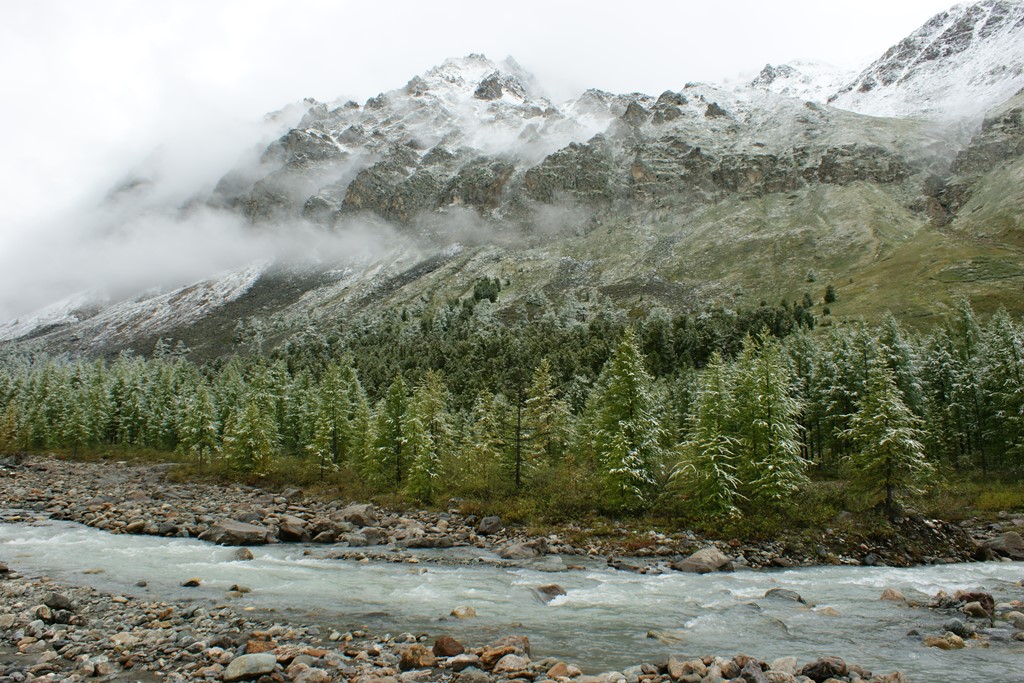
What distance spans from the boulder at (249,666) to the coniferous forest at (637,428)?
26.7 meters

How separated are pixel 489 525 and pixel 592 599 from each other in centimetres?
1600

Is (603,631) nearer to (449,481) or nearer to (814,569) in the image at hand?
(814,569)

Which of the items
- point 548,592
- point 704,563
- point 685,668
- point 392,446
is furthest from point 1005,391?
point 392,446

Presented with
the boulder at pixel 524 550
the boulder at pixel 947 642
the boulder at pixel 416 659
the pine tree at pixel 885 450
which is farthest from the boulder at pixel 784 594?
the pine tree at pixel 885 450

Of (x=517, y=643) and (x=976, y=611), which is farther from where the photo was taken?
(x=976, y=611)

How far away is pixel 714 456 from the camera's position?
3584 cm

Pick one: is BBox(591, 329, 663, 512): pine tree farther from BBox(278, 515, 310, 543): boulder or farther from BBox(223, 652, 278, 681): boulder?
BBox(223, 652, 278, 681): boulder

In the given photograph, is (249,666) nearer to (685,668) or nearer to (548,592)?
(685,668)

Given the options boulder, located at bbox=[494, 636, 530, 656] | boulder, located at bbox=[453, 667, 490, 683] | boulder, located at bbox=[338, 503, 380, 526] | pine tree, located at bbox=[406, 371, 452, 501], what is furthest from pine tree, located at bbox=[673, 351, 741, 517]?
boulder, located at bbox=[453, 667, 490, 683]

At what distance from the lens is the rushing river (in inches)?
672

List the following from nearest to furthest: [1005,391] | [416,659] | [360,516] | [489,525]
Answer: [416,659]
[489,525]
[360,516]
[1005,391]

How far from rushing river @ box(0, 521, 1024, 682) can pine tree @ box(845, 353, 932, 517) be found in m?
5.69

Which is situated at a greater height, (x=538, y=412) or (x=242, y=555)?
(x=538, y=412)

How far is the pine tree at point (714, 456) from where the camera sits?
3547cm
